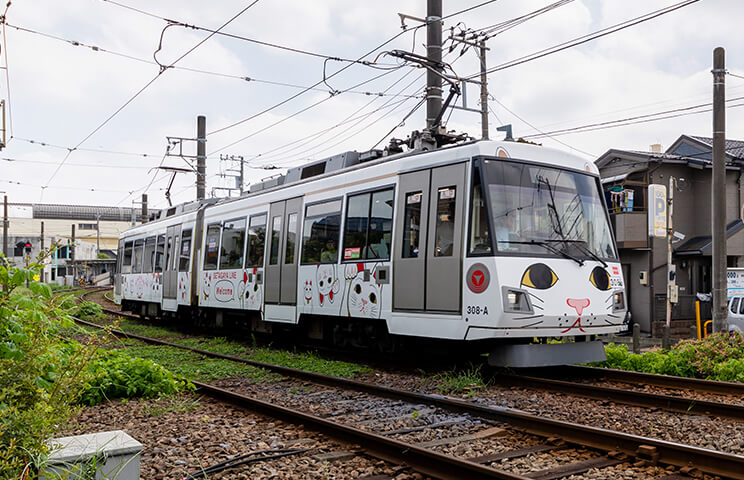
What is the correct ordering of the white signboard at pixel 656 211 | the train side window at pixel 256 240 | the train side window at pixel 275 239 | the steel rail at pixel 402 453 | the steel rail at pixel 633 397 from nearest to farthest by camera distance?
the steel rail at pixel 402 453, the steel rail at pixel 633 397, the train side window at pixel 275 239, the train side window at pixel 256 240, the white signboard at pixel 656 211

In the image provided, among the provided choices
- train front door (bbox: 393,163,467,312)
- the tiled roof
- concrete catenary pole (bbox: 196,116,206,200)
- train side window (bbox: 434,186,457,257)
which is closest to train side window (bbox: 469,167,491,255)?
train front door (bbox: 393,163,467,312)

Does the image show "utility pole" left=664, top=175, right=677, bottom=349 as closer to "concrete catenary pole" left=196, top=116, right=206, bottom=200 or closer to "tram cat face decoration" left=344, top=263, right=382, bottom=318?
"tram cat face decoration" left=344, top=263, right=382, bottom=318

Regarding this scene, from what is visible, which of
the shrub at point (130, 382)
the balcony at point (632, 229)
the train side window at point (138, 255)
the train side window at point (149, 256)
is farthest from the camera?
the balcony at point (632, 229)

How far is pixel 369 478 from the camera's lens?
16.0ft

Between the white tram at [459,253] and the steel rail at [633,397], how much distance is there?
1.21 ft

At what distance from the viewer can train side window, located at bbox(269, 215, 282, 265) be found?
1312 cm

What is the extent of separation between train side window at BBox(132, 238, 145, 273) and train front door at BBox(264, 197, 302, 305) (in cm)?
1017

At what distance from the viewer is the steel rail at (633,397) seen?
21.9ft

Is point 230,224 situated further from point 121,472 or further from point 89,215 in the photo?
point 89,215

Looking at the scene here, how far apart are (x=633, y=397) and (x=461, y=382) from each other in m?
2.11

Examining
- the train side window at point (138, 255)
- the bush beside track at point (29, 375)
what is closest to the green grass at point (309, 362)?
the bush beside track at point (29, 375)

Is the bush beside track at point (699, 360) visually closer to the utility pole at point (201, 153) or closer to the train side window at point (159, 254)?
the train side window at point (159, 254)

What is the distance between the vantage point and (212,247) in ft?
53.1

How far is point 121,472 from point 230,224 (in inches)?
453
